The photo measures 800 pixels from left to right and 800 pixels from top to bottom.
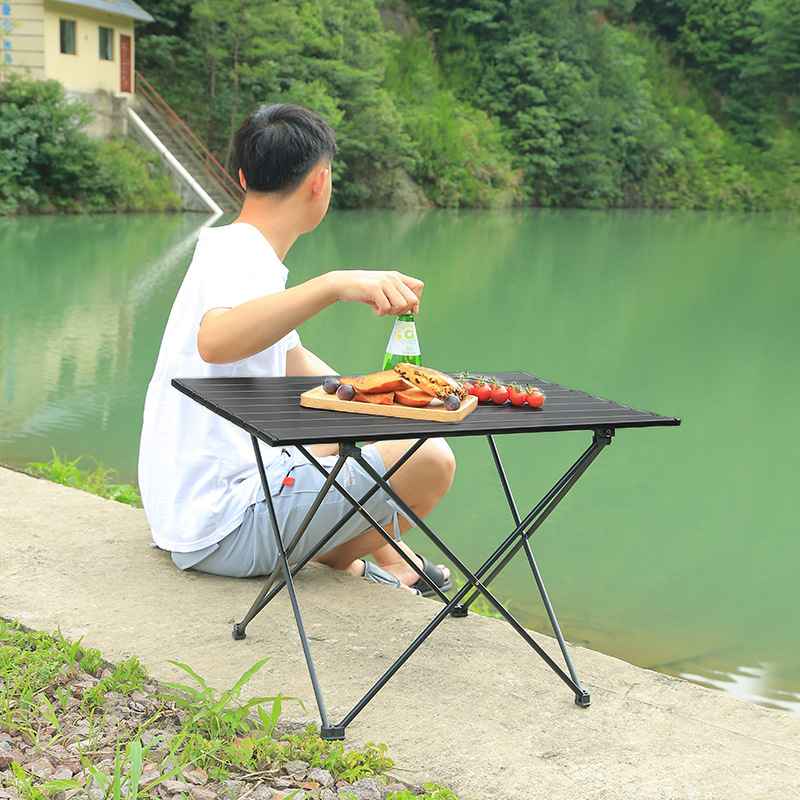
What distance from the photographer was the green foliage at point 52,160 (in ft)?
60.8

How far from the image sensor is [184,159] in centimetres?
2288

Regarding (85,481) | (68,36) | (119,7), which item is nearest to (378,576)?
(85,481)

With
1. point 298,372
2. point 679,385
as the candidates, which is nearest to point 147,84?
point 679,385

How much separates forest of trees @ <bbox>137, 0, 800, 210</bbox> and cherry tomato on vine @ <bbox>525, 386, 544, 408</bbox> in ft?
73.8

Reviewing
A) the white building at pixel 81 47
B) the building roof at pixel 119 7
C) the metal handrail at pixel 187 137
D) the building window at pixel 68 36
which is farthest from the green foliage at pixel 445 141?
the building window at pixel 68 36

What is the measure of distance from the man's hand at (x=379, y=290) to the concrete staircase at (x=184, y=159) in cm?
1998

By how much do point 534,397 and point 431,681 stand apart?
25.1 inches

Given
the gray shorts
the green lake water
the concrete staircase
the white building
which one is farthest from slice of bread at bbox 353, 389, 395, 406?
the white building

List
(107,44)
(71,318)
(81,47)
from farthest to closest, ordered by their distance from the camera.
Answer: (107,44), (81,47), (71,318)

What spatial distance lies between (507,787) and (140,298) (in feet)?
29.0

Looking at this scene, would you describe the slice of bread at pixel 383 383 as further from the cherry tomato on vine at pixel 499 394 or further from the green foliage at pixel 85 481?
the green foliage at pixel 85 481

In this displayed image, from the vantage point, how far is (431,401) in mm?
1970

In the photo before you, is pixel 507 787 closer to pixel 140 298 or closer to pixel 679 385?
pixel 679 385

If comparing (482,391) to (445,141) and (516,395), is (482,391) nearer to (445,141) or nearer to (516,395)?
(516,395)
